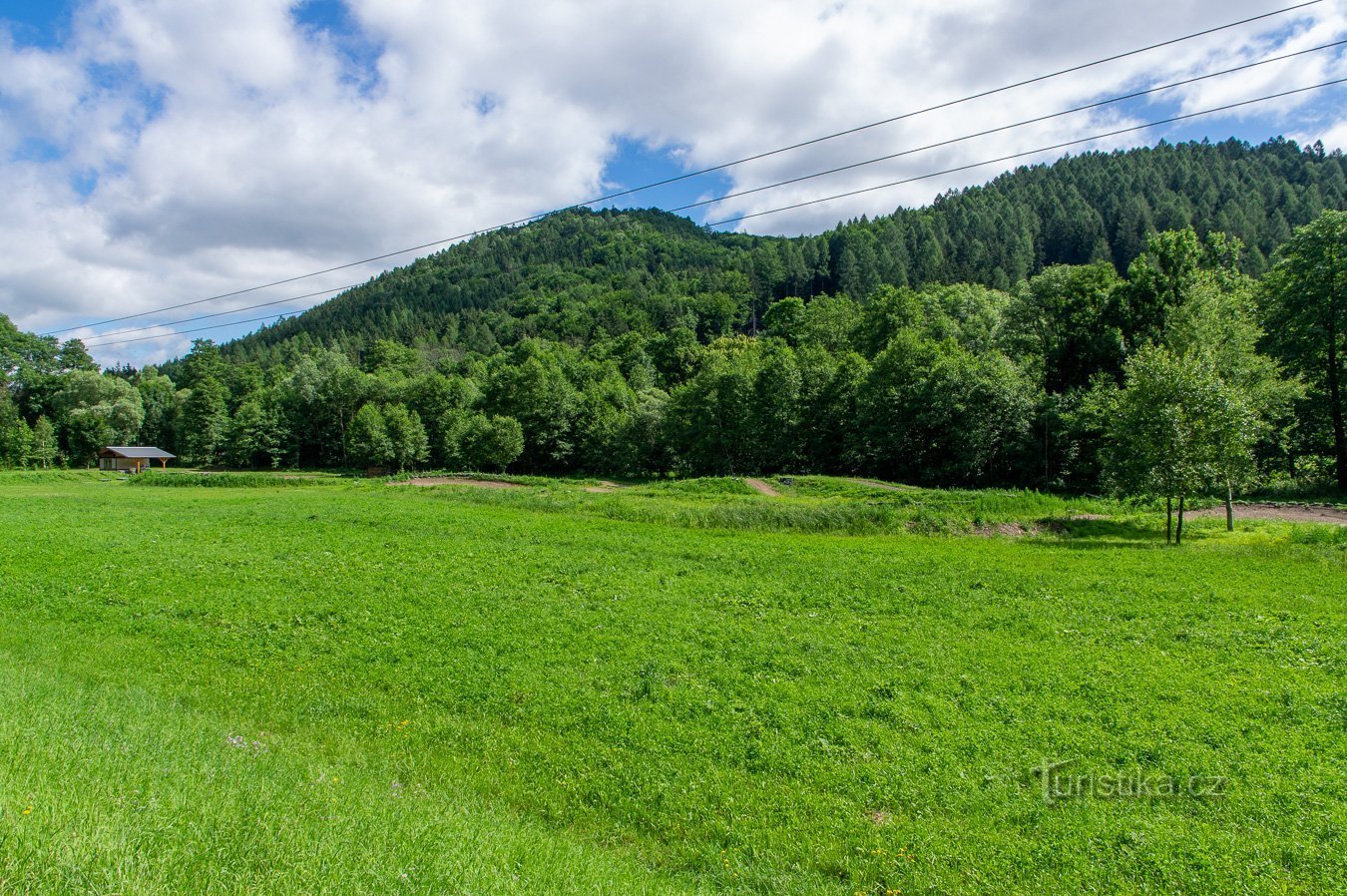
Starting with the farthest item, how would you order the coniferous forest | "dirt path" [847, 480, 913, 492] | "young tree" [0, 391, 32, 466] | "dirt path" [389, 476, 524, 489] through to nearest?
"young tree" [0, 391, 32, 466] < "dirt path" [389, 476, 524, 489] < "dirt path" [847, 480, 913, 492] < the coniferous forest

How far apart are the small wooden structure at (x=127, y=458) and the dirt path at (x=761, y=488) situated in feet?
283

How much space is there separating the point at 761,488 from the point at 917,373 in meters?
18.3

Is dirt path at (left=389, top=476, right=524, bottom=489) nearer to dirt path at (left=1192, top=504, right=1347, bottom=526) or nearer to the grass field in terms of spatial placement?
the grass field

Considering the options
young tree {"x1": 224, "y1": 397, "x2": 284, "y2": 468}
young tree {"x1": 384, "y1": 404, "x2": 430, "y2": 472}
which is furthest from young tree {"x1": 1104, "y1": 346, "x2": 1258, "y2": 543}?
young tree {"x1": 224, "y1": 397, "x2": 284, "y2": 468}

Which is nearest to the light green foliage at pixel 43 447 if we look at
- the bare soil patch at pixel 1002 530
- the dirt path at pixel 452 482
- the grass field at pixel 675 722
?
the dirt path at pixel 452 482

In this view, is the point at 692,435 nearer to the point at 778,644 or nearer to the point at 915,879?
the point at 778,644

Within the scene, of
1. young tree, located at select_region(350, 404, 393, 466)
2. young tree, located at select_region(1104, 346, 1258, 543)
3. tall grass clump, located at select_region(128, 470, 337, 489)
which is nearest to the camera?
young tree, located at select_region(1104, 346, 1258, 543)

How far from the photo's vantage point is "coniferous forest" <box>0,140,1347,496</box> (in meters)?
39.9

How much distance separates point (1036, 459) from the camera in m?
47.5

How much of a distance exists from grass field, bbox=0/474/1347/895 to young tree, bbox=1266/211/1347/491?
31084 mm

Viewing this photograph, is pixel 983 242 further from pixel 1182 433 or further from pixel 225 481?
pixel 225 481

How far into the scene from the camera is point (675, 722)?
33.2ft

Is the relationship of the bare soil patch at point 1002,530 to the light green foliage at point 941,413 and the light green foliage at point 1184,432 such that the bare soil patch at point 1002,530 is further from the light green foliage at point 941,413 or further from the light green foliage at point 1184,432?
the light green foliage at point 941,413

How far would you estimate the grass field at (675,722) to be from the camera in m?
6.23
